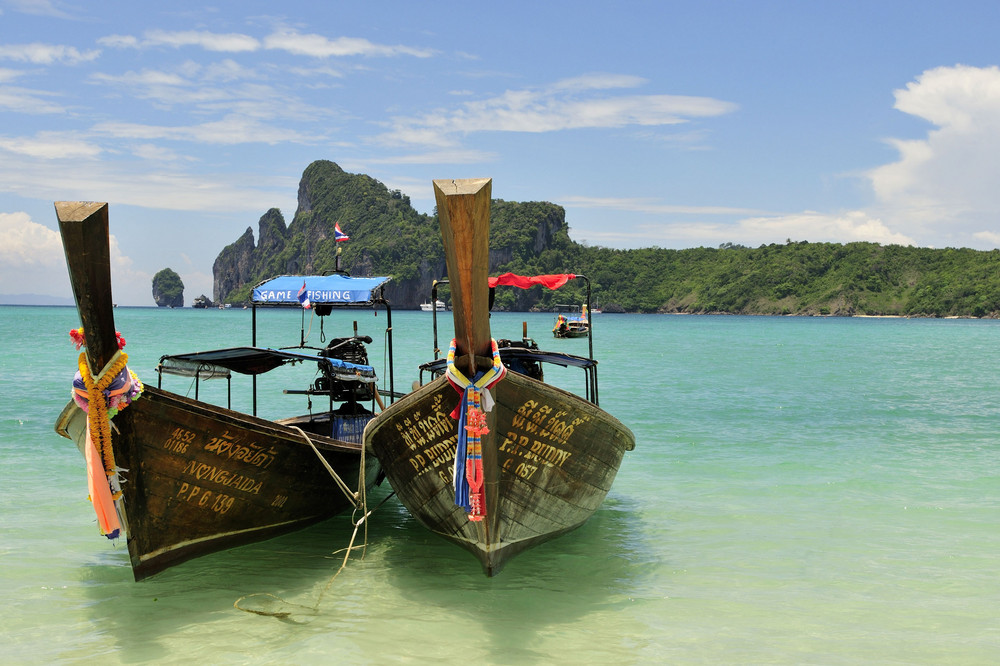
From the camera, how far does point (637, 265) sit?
154m

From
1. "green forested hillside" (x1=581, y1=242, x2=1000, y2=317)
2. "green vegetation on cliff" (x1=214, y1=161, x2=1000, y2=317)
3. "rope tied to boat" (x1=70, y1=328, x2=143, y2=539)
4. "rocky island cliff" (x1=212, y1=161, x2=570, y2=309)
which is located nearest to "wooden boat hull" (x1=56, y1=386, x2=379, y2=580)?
"rope tied to boat" (x1=70, y1=328, x2=143, y2=539)

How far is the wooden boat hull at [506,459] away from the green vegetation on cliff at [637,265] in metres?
106

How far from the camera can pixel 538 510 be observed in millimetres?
7438

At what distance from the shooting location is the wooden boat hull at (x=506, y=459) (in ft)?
22.0

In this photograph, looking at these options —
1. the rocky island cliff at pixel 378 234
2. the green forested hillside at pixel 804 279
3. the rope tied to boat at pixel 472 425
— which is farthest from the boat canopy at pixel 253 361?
the green forested hillside at pixel 804 279

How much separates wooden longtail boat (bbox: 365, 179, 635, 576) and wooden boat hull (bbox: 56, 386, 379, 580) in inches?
35.3

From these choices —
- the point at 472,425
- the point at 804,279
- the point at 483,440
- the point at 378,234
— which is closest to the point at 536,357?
the point at 483,440

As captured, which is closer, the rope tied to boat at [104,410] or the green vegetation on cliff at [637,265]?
the rope tied to boat at [104,410]

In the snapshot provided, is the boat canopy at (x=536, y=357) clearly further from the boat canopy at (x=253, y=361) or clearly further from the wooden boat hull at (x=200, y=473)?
the wooden boat hull at (x=200, y=473)

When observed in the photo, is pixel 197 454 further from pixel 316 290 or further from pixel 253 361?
pixel 316 290

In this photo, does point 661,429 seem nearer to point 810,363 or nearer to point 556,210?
point 810,363

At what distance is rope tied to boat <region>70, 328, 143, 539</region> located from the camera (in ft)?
19.4

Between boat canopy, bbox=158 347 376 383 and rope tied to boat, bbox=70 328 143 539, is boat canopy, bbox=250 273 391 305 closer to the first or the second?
boat canopy, bbox=158 347 376 383

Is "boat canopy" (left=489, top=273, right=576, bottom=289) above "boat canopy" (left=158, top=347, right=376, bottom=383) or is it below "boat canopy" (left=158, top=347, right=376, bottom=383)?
above
